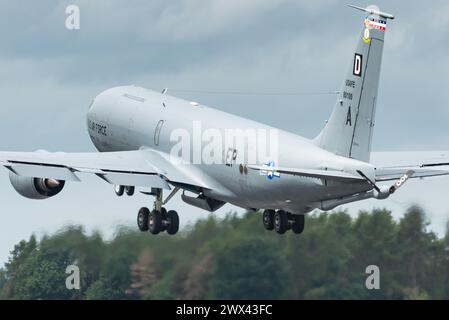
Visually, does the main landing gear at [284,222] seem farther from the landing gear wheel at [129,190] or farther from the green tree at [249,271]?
the landing gear wheel at [129,190]

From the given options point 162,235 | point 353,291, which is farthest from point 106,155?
point 353,291

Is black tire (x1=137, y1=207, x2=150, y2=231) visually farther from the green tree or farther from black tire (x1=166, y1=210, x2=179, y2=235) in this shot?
the green tree

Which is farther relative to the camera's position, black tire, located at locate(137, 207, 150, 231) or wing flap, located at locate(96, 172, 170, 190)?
black tire, located at locate(137, 207, 150, 231)

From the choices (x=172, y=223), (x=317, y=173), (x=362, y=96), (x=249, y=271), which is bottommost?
(x=249, y=271)

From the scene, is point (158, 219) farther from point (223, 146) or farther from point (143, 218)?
point (223, 146)

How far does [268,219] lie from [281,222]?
974 mm

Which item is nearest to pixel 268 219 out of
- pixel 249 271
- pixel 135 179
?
pixel 249 271

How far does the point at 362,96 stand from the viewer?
132250 millimetres

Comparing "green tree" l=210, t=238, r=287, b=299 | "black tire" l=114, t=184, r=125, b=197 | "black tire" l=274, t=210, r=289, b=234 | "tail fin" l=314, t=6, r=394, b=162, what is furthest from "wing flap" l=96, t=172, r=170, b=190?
"tail fin" l=314, t=6, r=394, b=162

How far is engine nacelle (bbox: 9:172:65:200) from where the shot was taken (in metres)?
143

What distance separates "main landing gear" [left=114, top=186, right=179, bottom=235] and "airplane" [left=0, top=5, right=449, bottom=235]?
5 cm

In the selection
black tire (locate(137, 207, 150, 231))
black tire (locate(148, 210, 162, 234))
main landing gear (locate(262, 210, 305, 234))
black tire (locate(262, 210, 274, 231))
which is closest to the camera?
main landing gear (locate(262, 210, 305, 234))
